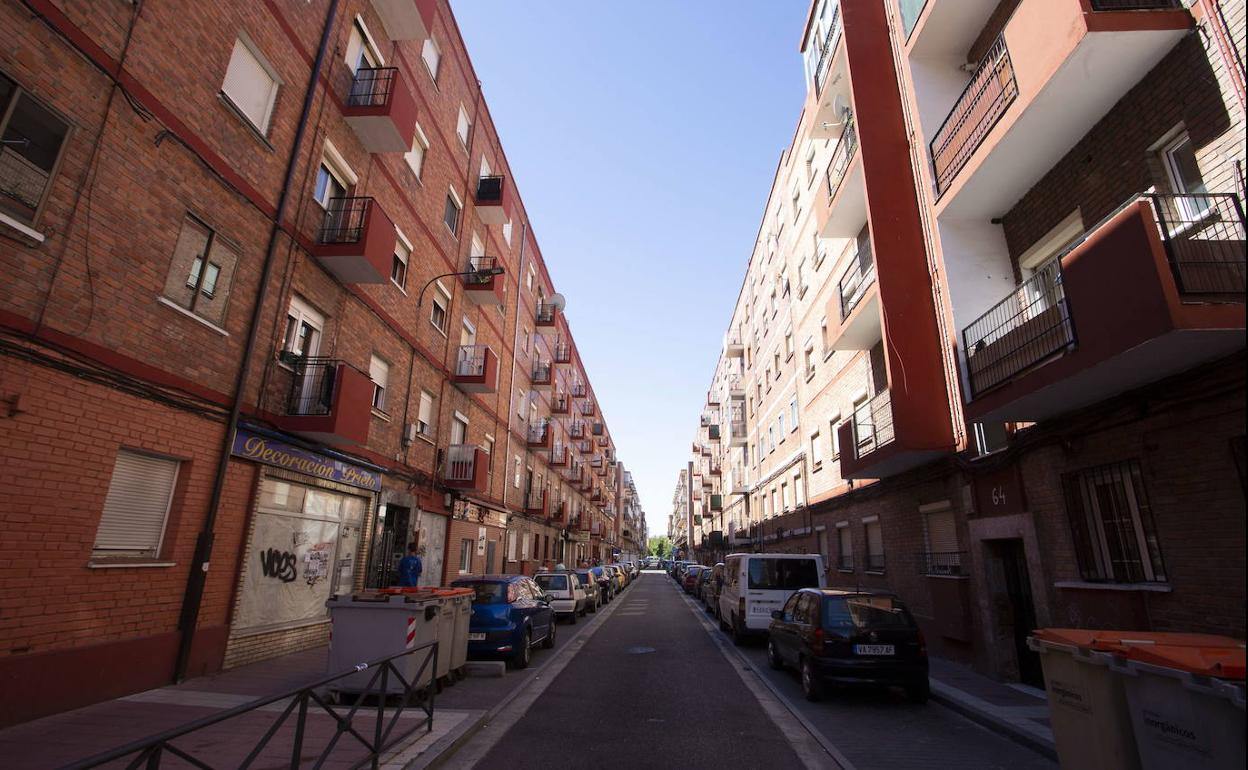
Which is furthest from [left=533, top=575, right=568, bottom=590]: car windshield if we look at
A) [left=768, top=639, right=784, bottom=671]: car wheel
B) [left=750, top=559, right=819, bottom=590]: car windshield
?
[left=768, top=639, right=784, bottom=671]: car wheel

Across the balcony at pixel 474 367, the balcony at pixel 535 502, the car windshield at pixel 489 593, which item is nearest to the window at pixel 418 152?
the balcony at pixel 474 367

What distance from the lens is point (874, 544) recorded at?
1491 cm

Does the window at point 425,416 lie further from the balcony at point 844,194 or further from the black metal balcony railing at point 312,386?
the balcony at point 844,194

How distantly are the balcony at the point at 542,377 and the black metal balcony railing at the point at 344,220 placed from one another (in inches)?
674

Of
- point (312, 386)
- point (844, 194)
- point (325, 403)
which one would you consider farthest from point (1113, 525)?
point (312, 386)

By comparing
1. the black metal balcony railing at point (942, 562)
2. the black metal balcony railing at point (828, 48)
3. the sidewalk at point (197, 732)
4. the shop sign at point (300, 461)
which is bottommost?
the sidewalk at point (197, 732)

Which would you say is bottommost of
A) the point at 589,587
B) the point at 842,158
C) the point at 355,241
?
the point at 589,587

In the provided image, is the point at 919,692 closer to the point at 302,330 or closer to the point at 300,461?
the point at 300,461

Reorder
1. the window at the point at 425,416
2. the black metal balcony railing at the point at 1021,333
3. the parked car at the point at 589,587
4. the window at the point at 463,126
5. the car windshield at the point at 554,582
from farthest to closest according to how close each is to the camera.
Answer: the parked car at the point at 589,587 < the window at the point at 463,126 < the car windshield at the point at 554,582 < the window at the point at 425,416 < the black metal balcony railing at the point at 1021,333

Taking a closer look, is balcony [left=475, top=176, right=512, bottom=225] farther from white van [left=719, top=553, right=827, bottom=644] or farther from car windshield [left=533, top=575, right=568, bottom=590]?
white van [left=719, top=553, right=827, bottom=644]

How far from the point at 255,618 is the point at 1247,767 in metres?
11.0

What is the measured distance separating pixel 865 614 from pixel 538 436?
879 inches

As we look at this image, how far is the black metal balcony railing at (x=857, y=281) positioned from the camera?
43.4ft

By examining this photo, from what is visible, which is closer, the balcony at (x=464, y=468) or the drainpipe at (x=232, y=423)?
the drainpipe at (x=232, y=423)
